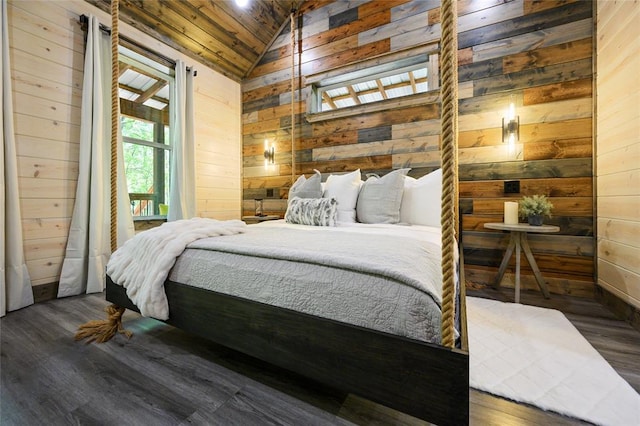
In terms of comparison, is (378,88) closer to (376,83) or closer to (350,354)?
(376,83)

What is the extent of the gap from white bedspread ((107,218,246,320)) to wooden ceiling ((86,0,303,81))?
2.46 m

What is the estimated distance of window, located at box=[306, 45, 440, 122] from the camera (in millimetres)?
2732

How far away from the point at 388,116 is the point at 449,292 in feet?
8.24

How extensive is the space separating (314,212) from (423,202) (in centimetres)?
87

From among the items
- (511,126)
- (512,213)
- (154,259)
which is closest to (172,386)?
(154,259)

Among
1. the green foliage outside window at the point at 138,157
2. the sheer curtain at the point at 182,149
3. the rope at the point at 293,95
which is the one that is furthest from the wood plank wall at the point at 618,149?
the green foliage outside window at the point at 138,157

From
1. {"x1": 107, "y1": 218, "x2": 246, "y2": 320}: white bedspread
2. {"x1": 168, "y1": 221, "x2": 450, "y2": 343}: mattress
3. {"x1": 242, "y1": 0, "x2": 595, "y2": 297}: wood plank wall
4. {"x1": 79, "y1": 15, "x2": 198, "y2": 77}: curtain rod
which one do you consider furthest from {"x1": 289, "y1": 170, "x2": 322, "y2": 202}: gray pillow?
{"x1": 79, "y1": 15, "x2": 198, "y2": 77}: curtain rod

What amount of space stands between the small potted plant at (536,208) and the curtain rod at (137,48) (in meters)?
3.70

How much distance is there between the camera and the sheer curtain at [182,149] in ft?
10.1

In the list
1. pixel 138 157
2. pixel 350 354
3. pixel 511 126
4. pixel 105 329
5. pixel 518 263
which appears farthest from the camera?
pixel 138 157

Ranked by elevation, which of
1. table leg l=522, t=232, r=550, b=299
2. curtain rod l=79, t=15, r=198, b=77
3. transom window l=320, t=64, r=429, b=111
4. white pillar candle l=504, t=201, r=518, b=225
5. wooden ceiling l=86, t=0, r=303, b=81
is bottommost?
table leg l=522, t=232, r=550, b=299

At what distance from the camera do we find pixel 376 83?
3230 mm

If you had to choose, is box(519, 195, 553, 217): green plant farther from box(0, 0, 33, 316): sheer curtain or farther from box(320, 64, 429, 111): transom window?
box(0, 0, 33, 316): sheer curtain

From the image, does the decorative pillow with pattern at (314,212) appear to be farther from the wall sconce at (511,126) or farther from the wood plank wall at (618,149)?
the wood plank wall at (618,149)
